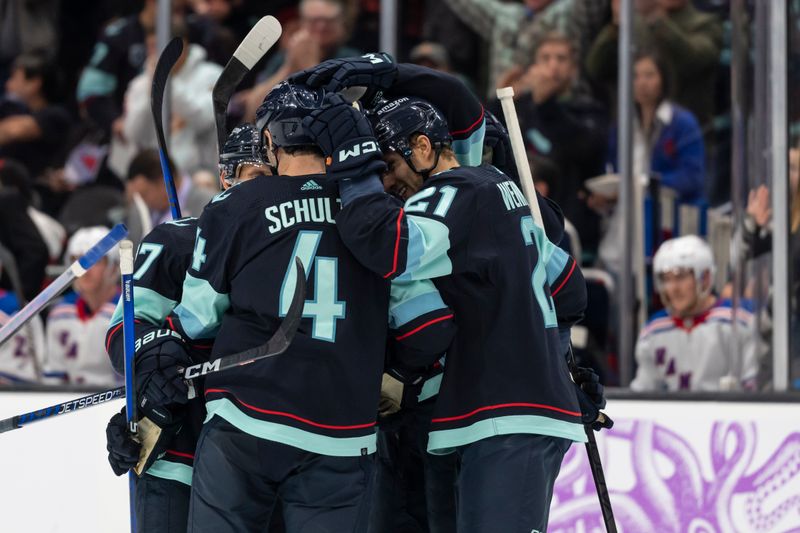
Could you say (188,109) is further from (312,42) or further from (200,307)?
(200,307)

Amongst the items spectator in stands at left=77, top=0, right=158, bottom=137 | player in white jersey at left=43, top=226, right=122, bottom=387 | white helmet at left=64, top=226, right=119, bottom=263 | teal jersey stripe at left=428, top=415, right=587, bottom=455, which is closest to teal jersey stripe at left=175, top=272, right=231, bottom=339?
teal jersey stripe at left=428, top=415, right=587, bottom=455

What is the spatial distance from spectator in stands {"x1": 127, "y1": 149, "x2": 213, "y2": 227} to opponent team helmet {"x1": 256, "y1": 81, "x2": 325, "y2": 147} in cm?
268

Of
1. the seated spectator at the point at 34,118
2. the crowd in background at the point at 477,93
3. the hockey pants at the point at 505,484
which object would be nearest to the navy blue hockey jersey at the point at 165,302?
the hockey pants at the point at 505,484

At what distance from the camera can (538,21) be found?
521 cm

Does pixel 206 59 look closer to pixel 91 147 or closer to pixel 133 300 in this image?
pixel 91 147

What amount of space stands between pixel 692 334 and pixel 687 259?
1.03 feet

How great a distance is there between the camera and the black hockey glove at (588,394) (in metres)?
2.90

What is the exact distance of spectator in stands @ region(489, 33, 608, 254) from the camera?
16.8 ft

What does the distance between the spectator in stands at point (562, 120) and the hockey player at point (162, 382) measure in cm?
236

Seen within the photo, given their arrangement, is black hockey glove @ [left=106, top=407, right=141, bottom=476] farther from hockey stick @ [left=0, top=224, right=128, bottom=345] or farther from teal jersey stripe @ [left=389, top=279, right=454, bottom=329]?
teal jersey stripe @ [left=389, top=279, right=454, bottom=329]

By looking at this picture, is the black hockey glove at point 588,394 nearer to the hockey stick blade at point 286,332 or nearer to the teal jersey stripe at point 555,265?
the teal jersey stripe at point 555,265

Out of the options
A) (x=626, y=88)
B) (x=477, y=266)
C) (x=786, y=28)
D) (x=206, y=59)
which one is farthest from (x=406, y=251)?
(x=206, y=59)

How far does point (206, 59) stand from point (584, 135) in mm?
1519

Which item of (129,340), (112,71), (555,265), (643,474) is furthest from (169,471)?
(112,71)
